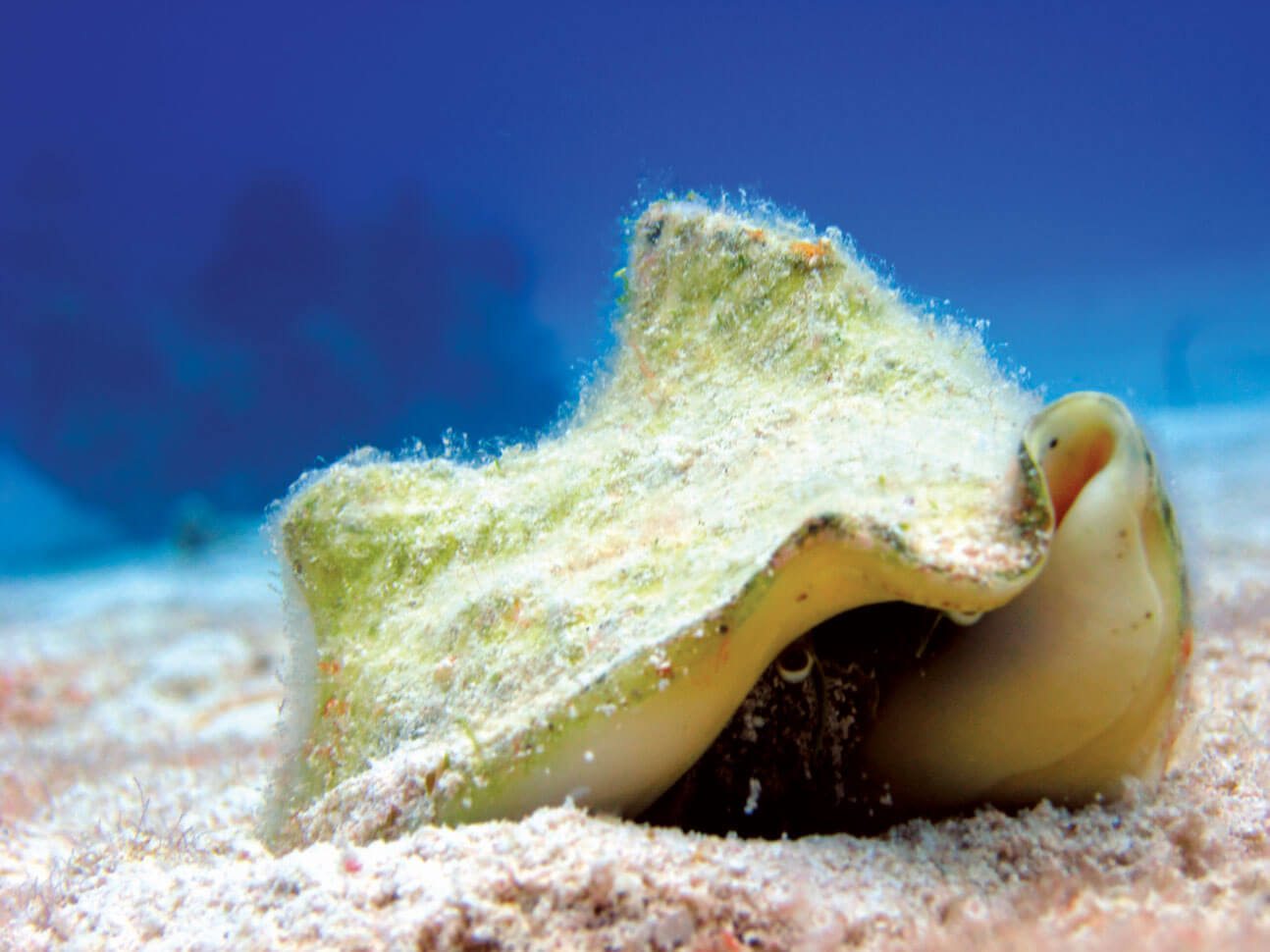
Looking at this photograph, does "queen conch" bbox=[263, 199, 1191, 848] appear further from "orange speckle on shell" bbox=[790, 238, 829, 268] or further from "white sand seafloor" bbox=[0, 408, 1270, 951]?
"white sand seafloor" bbox=[0, 408, 1270, 951]

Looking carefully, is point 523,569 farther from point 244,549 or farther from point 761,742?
point 244,549

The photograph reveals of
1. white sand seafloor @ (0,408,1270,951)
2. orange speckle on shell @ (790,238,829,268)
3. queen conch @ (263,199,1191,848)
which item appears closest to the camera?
white sand seafloor @ (0,408,1270,951)

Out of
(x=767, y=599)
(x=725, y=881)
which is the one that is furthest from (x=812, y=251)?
(x=725, y=881)

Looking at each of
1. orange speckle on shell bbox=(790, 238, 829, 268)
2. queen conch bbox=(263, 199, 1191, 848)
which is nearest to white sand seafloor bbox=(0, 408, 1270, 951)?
queen conch bbox=(263, 199, 1191, 848)

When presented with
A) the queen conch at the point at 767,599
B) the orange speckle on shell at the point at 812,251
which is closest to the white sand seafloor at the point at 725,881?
the queen conch at the point at 767,599

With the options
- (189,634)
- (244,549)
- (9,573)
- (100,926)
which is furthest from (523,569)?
(9,573)

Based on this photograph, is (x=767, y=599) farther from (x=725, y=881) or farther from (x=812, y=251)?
(x=812, y=251)

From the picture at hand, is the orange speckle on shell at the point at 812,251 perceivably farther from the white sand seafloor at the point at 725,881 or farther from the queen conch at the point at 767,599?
the white sand seafloor at the point at 725,881

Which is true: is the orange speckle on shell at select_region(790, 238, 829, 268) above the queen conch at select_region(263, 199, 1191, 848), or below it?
above
